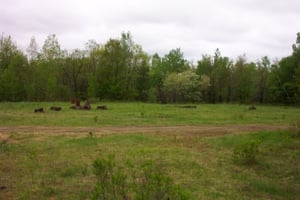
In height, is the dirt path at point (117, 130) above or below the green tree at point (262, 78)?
below

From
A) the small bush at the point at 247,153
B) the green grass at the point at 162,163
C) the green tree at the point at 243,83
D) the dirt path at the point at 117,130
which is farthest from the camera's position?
the green tree at the point at 243,83

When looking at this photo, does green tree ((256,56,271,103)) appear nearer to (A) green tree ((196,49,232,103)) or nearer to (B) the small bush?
(A) green tree ((196,49,232,103))

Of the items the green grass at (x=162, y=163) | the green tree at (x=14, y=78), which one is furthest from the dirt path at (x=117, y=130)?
the green tree at (x=14, y=78)

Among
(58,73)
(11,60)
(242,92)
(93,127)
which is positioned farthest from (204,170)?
(242,92)

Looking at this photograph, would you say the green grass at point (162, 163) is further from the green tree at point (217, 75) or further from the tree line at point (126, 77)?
the green tree at point (217, 75)

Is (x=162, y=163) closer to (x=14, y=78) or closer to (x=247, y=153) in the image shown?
(x=247, y=153)

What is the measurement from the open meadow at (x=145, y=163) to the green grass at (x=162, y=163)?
2cm

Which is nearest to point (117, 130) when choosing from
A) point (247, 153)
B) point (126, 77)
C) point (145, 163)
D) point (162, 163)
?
point (162, 163)

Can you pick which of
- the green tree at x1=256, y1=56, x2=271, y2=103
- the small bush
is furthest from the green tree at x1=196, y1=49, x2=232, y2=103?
the small bush

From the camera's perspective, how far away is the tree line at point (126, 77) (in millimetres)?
39219

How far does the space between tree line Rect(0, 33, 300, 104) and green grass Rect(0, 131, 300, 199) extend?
92.2 feet

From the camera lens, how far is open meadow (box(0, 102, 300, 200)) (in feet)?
17.2

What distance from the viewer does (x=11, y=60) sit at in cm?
3925

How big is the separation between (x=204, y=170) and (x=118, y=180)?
4.20m
